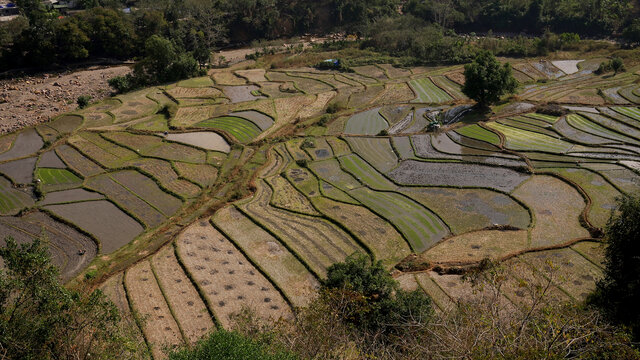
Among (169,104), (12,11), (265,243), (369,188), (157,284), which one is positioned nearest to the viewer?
(157,284)

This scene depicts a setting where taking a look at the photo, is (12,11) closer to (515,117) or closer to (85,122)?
(85,122)

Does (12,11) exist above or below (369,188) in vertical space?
above

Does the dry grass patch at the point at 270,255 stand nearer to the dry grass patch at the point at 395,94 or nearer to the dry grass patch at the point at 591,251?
the dry grass patch at the point at 591,251

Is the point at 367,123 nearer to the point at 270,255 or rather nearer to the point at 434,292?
the point at 270,255

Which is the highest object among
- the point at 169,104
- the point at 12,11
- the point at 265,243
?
the point at 12,11

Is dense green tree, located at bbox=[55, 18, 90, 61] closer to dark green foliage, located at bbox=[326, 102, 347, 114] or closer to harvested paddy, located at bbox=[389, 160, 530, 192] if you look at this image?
dark green foliage, located at bbox=[326, 102, 347, 114]

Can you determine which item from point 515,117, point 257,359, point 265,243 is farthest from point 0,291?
point 515,117

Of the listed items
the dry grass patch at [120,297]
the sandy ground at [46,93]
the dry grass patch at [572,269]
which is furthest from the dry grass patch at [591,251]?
the sandy ground at [46,93]
